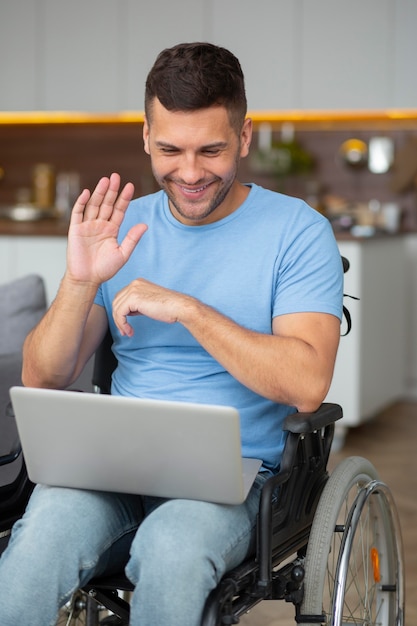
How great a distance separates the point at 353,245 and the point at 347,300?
247 mm

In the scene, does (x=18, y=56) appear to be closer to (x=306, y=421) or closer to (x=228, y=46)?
(x=228, y=46)

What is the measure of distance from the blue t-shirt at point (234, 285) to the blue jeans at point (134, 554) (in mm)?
222

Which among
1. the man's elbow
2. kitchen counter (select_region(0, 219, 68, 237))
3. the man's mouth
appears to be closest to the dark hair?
the man's mouth

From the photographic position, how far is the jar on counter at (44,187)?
613cm

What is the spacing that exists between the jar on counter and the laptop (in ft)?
15.3

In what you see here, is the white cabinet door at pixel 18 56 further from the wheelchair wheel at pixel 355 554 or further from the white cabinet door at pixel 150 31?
the wheelchair wheel at pixel 355 554

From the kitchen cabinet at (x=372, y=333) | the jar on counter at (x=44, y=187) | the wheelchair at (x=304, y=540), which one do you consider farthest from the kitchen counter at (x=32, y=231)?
the wheelchair at (x=304, y=540)

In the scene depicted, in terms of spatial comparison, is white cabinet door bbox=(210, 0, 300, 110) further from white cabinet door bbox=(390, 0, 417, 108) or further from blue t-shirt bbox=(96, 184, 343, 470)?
blue t-shirt bbox=(96, 184, 343, 470)

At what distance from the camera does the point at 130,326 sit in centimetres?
171

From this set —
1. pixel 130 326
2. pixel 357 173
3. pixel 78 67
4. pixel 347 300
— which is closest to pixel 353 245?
pixel 347 300

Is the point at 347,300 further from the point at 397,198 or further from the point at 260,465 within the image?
the point at 260,465

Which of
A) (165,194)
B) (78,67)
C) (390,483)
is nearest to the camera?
(165,194)

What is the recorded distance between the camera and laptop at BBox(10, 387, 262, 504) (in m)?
1.44

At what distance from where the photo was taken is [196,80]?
5.63ft
